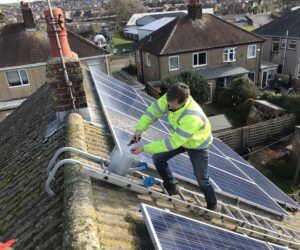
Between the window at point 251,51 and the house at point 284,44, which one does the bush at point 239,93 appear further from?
the house at point 284,44

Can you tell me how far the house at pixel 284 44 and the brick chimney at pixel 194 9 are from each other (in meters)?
9.98

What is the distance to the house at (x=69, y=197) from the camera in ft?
12.8

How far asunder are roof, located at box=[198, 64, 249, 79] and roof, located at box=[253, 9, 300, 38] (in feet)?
27.7

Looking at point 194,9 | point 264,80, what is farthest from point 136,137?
point 264,80

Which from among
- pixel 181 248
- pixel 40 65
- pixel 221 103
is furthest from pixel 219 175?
pixel 40 65

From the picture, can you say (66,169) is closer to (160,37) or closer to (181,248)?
(181,248)

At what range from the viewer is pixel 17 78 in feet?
89.6

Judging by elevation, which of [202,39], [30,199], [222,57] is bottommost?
[222,57]

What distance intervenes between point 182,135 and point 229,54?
28.8 metres

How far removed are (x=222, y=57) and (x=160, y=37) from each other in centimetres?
694

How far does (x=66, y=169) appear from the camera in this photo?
4934 millimetres

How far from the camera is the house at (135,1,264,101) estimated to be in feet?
97.0

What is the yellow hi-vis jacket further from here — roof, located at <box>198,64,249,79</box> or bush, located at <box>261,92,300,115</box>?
roof, located at <box>198,64,249,79</box>

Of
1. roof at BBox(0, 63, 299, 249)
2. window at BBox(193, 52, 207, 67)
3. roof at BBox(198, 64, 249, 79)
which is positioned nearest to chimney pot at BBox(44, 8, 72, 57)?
roof at BBox(0, 63, 299, 249)
